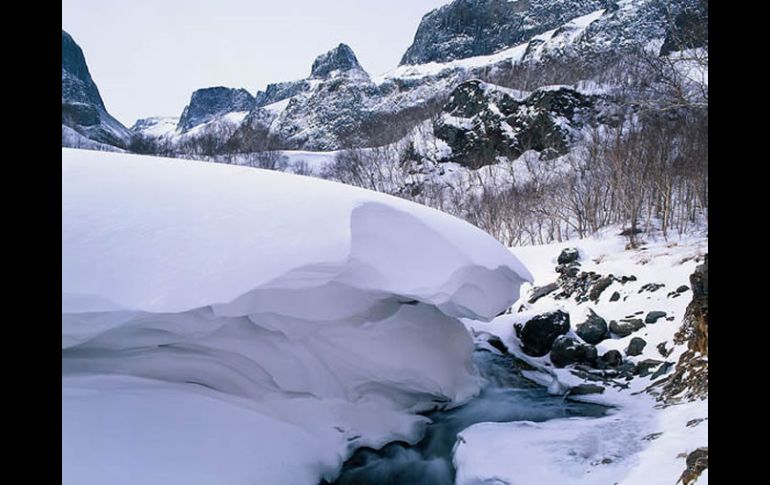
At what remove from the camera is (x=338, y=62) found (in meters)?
48.4

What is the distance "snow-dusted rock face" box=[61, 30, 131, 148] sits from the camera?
21.5 meters

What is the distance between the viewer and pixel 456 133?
68.4ft

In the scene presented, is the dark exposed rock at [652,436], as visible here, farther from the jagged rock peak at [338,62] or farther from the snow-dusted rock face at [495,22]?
the jagged rock peak at [338,62]

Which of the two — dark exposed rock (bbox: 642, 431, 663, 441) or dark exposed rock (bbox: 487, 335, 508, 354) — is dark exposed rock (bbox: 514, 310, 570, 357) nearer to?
dark exposed rock (bbox: 487, 335, 508, 354)

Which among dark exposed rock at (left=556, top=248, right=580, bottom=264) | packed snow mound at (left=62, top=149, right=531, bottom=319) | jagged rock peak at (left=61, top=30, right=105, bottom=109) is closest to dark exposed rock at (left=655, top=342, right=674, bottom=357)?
packed snow mound at (left=62, top=149, right=531, bottom=319)

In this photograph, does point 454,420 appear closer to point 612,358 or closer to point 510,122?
point 612,358

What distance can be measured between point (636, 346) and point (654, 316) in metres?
0.76

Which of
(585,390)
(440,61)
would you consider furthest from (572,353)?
(440,61)

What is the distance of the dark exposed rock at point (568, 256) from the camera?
338 inches

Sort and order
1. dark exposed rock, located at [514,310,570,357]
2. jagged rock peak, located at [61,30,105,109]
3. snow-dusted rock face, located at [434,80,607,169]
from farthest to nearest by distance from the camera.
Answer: jagged rock peak, located at [61,30,105,109]
snow-dusted rock face, located at [434,80,607,169]
dark exposed rock, located at [514,310,570,357]

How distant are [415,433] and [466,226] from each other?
1898 millimetres

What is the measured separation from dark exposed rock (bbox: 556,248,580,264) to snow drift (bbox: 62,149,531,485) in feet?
17.4

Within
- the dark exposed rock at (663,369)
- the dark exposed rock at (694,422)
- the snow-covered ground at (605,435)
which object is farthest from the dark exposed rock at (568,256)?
the dark exposed rock at (694,422)
